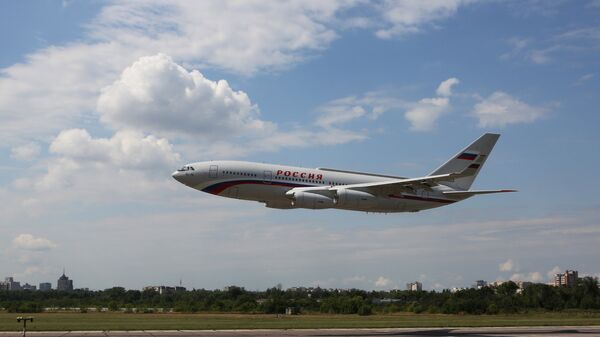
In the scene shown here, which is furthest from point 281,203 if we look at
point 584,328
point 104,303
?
point 104,303

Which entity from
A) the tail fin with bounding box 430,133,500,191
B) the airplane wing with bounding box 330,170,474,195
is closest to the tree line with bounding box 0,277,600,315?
the tail fin with bounding box 430,133,500,191

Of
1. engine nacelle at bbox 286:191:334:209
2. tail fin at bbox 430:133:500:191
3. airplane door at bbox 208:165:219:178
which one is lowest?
engine nacelle at bbox 286:191:334:209

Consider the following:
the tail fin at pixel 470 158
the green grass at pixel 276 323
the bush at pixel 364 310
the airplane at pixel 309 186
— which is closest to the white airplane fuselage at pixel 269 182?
the airplane at pixel 309 186

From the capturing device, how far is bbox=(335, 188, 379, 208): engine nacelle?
5912cm

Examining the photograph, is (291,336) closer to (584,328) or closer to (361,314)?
(584,328)

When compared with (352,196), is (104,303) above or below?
below

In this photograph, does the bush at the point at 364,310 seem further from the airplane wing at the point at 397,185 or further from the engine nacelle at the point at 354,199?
the engine nacelle at the point at 354,199

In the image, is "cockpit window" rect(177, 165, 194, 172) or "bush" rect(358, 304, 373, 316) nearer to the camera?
"cockpit window" rect(177, 165, 194, 172)

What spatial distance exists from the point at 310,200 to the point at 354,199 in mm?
4035

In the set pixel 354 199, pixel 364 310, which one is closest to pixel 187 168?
pixel 354 199

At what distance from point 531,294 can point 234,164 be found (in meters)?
106

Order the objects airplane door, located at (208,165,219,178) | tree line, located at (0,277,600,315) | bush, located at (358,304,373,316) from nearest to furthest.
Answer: airplane door, located at (208,165,219,178) → bush, located at (358,304,373,316) → tree line, located at (0,277,600,315)

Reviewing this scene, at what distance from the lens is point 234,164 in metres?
59.2

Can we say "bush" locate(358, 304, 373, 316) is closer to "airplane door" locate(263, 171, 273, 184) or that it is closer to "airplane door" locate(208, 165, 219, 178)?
"airplane door" locate(263, 171, 273, 184)
